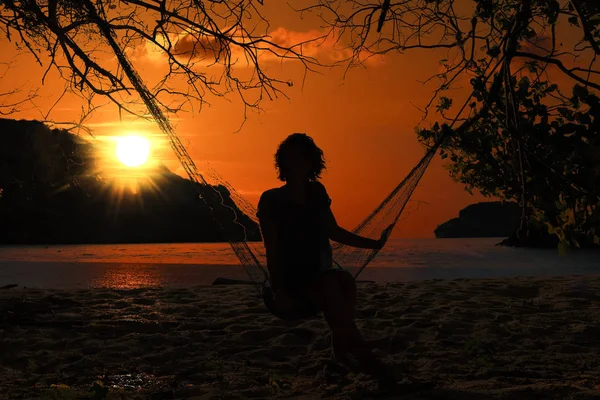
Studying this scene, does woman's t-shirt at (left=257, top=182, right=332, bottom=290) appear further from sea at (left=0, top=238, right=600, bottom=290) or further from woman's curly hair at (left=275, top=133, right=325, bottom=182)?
sea at (left=0, top=238, right=600, bottom=290)

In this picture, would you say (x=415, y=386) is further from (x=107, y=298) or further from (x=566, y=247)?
(x=107, y=298)

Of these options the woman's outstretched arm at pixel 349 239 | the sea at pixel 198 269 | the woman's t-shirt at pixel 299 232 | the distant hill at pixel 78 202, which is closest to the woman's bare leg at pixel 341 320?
the woman's t-shirt at pixel 299 232

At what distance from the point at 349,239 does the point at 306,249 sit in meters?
0.44

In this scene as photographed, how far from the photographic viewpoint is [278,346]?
5113 millimetres

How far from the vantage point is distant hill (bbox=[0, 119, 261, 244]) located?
742 cm

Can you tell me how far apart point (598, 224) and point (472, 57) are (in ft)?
4.76

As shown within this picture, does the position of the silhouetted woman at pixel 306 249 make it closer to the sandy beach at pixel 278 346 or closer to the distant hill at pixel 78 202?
the sandy beach at pixel 278 346

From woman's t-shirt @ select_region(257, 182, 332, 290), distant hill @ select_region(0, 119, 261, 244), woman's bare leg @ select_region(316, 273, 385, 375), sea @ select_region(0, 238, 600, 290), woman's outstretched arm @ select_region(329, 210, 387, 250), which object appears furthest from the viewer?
sea @ select_region(0, 238, 600, 290)

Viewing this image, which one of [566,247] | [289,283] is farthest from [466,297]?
[289,283]

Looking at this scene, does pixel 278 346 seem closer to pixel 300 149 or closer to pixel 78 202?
pixel 300 149

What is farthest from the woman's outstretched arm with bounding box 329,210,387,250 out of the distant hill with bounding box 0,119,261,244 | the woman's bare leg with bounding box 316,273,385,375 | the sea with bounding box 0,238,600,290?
the sea with bounding box 0,238,600,290

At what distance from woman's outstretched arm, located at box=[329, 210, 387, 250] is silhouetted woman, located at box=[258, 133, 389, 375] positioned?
0.16ft

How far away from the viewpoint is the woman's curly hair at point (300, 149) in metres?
3.86

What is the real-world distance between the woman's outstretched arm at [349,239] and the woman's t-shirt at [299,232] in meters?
0.13
